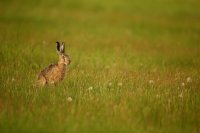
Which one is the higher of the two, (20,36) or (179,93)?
(20,36)

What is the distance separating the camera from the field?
956 cm

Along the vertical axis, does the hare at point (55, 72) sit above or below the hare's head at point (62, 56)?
below

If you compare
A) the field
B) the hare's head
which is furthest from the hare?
the field

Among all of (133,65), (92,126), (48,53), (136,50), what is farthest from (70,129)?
(136,50)

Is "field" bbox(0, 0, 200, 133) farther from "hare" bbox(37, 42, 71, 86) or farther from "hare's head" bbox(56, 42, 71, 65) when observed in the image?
"hare's head" bbox(56, 42, 71, 65)

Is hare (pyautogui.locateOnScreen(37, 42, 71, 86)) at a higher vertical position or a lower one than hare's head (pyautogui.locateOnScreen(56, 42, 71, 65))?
lower

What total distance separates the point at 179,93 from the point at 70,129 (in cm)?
319

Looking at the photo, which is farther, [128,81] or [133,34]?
[133,34]

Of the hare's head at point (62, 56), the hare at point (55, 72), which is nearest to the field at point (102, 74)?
the hare at point (55, 72)

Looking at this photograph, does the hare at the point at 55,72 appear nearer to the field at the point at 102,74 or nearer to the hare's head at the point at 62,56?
the hare's head at the point at 62,56

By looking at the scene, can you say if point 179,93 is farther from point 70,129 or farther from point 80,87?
point 70,129

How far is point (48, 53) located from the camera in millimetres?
16609

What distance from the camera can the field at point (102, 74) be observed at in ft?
31.4

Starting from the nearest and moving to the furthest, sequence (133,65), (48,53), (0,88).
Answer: (0,88), (133,65), (48,53)
